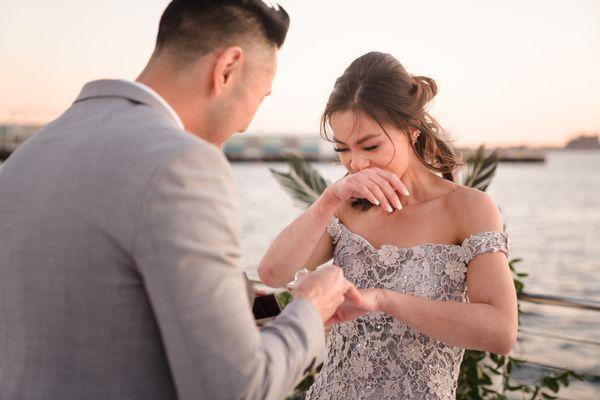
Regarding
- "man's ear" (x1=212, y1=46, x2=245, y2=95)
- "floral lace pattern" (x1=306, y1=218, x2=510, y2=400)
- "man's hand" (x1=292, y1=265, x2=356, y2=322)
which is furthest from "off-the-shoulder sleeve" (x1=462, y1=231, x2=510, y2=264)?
"man's ear" (x1=212, y1=46, x2=245, y2=95)

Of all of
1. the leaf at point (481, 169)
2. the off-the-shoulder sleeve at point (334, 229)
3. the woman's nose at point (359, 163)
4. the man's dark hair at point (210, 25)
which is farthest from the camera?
the leaf at point (481, 169)

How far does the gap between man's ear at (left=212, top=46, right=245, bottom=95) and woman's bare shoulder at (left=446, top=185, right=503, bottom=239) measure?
1.06m

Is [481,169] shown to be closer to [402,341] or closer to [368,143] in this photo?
[368,143]

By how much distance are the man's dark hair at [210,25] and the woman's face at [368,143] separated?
0.80 metres

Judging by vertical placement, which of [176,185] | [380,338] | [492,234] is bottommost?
[380,338]

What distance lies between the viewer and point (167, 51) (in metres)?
1.47

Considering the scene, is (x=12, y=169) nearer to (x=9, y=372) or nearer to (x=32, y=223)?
(x=32, y=223)

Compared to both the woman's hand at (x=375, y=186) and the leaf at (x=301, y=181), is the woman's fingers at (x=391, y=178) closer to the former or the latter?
the woman's hand at (x=375, y=186)

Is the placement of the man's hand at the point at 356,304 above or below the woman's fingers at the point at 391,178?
below

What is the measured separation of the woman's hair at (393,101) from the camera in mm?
2338

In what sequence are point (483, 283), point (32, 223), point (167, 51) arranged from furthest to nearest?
point (483, 283), point (167, 51), point (32, 223)

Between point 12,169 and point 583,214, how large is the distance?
46.8 m

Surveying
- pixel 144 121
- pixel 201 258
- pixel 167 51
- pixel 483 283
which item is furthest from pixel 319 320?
pixel 483 283

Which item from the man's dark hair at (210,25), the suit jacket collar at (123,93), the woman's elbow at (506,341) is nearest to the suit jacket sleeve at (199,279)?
the suit jacket collar at (123,93)
